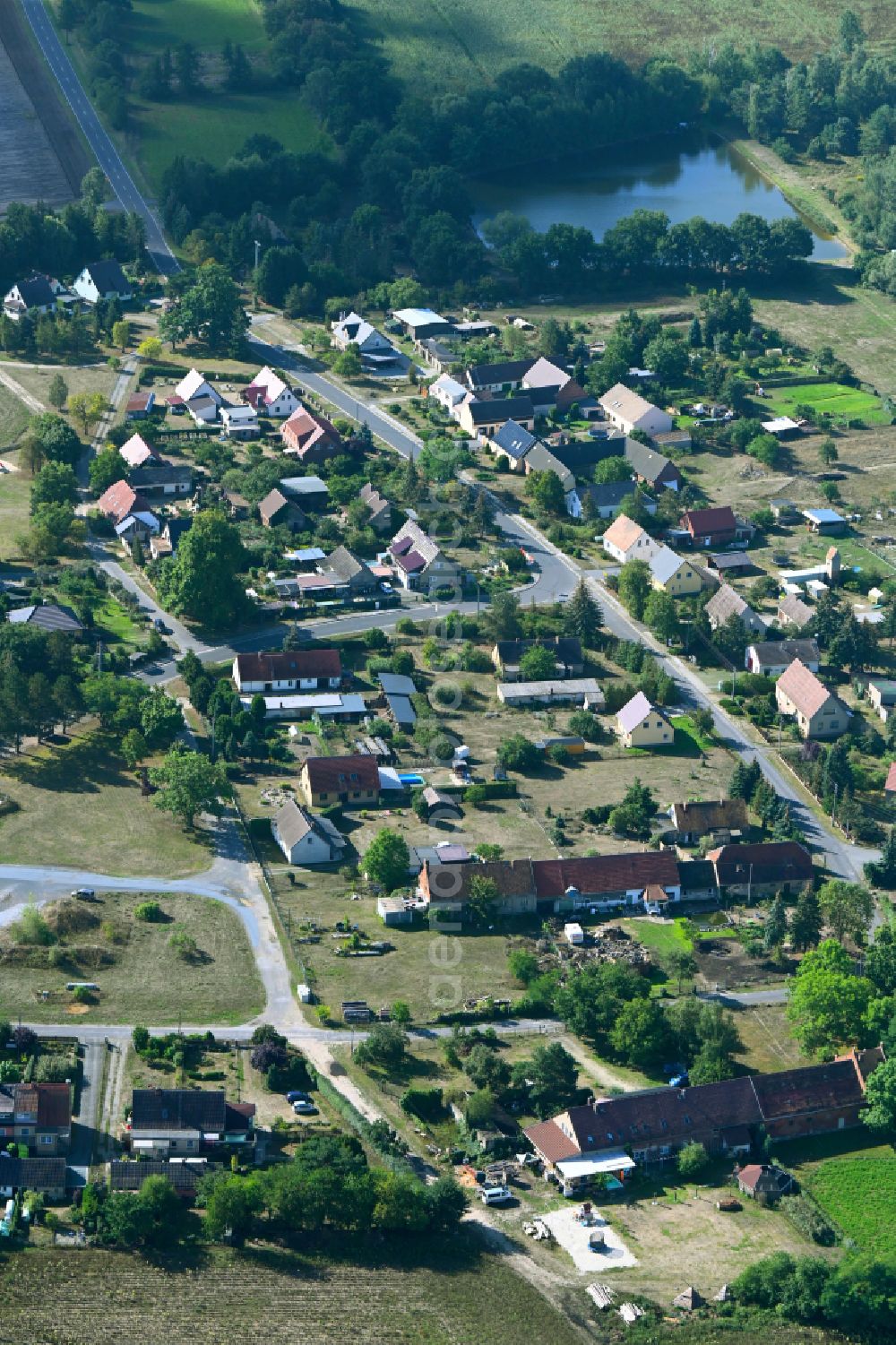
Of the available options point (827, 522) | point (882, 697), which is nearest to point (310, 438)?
point (827, 522)

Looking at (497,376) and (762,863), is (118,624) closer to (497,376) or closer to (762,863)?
(762,863)

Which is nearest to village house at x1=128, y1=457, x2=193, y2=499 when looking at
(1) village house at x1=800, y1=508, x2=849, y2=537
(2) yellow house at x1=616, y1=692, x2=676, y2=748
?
(2) yellow house at x1=616, y1=692, x2=676, y2=748

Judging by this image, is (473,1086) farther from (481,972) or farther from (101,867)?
(101,867)

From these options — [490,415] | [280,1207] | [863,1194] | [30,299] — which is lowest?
[863,1194]

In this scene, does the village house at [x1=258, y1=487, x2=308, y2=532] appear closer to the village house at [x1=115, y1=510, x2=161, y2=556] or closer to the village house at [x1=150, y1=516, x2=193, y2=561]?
the village house at [x1=150, y1=516, x2=193, y2=561]

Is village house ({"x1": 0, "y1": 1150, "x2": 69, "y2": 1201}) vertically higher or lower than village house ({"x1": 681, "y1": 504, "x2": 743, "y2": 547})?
lower
